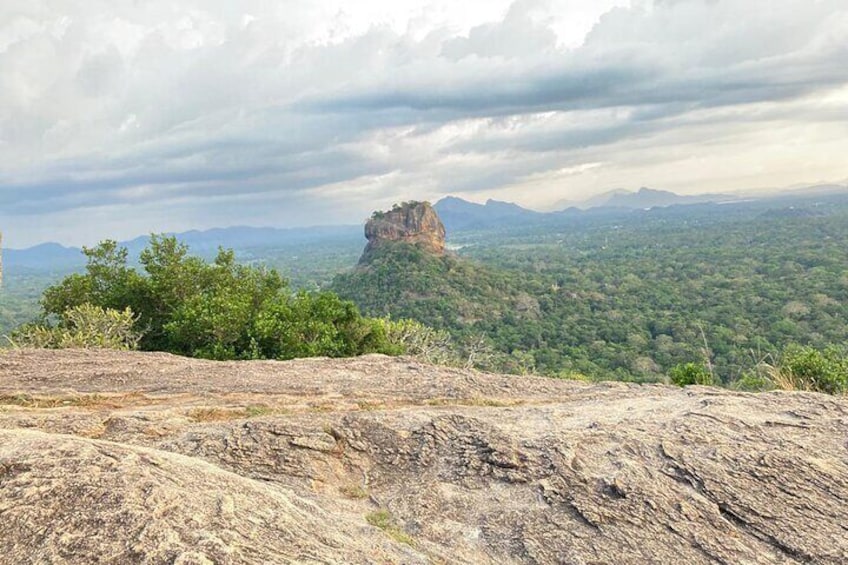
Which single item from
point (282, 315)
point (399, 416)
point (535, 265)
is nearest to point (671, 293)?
point (535, 265)

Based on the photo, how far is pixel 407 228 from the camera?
12069 cm

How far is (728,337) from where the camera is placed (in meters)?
61.2

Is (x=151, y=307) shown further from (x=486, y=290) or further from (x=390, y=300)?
(x=486, y=290)

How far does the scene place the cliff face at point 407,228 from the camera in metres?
120

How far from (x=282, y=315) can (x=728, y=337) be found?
185 feet

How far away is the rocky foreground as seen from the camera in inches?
203

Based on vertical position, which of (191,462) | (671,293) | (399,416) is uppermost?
(191,462)

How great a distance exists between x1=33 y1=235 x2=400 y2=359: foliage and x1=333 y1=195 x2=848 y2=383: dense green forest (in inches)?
759

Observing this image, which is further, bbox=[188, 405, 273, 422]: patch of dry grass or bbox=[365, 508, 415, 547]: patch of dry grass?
bbox=[188, 405, 273, 422]: patch of dry grass

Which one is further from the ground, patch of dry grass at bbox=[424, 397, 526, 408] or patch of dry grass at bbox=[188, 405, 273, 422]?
patch of dry grass at bbox=[188, 405, 273, 422]

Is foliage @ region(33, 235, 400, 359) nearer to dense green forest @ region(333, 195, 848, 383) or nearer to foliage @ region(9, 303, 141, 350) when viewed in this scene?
foliage @ region(9, 303, 141, 350)

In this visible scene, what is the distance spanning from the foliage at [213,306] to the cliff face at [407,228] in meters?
90.8

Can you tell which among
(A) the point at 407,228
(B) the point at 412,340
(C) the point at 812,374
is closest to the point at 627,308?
(A) the point at 407,228

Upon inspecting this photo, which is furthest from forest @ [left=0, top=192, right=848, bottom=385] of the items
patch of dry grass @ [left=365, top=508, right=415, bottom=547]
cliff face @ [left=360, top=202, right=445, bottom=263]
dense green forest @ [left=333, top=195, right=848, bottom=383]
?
patch of dry grass @ [left=365, top=508, right=415, bottom=547]
